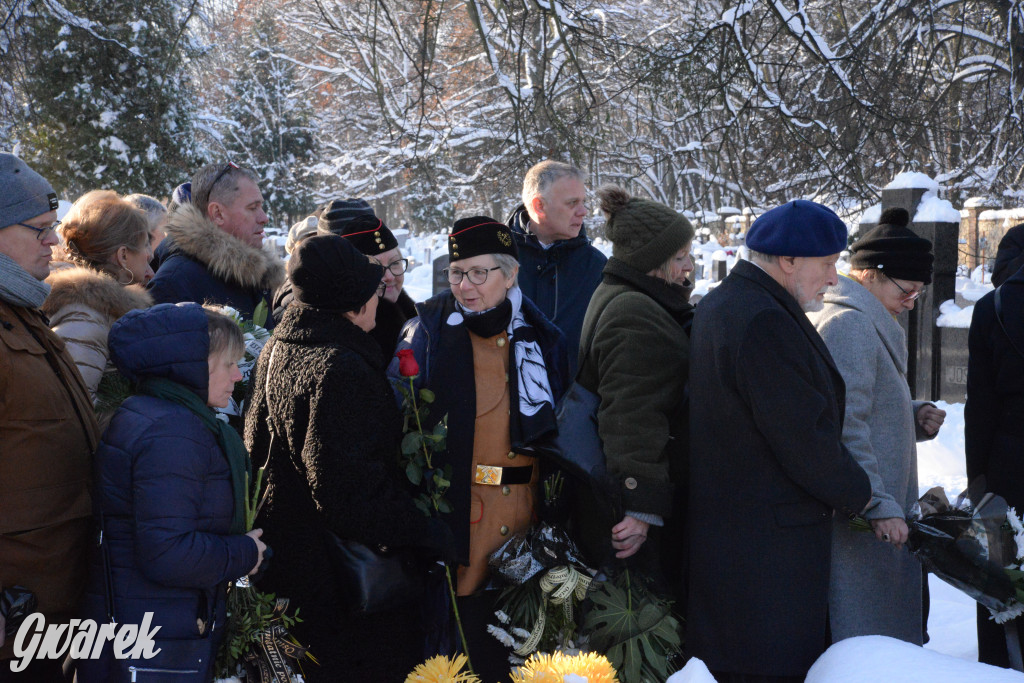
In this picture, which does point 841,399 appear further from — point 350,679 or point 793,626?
point 350,679

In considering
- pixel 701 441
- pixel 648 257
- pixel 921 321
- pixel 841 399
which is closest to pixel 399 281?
pixel 648 257

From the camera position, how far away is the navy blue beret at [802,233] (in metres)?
2.66

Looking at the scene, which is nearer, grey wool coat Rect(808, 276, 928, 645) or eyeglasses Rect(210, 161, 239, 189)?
grey wool coat Rect(808, 276, 928, 645)

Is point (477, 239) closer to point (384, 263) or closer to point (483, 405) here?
point (483, 405)

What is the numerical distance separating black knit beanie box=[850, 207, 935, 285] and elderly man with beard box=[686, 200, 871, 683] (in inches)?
25.7

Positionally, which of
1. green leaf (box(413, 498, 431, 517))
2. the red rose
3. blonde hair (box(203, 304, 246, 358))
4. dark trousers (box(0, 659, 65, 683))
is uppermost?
blonde hair (box(203, 304, 246, 358))

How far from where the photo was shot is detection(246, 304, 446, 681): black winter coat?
2.48 m

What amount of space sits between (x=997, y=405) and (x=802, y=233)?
4.57 ft

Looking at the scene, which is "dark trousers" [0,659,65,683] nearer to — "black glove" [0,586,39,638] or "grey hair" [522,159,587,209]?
"black glove" [0,586,39,638]

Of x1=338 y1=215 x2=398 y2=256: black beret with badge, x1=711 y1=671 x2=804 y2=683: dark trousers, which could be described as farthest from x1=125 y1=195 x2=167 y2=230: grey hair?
x1=711 y1=671 x2=804 y2=683: dark trousers

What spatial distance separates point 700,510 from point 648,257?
859 mm

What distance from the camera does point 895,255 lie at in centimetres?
325

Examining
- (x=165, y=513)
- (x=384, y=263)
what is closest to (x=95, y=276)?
(x=165, y=513)

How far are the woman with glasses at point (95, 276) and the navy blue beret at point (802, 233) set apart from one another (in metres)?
1.95
